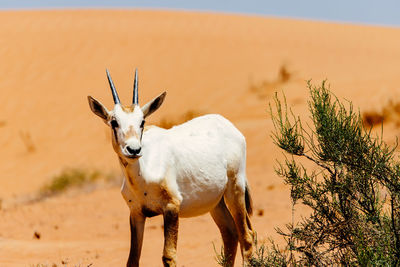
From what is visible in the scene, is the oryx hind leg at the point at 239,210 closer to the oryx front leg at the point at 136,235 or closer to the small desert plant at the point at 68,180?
the oryx front leg at the point at 136,235

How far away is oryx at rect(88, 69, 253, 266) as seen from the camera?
5.02 meters

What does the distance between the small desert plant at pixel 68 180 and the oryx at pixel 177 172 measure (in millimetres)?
10208

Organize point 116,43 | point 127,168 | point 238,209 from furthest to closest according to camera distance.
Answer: point 116,43 → point 238,209 → point 127,168

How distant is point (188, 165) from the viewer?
5496 millimetres

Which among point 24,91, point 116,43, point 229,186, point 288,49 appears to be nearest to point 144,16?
point 116,43

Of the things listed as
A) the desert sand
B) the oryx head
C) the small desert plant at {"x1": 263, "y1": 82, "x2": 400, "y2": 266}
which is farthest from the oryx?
the desert sand

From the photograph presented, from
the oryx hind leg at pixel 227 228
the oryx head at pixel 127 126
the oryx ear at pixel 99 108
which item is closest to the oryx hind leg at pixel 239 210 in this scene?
the oryx hind leg at pixel 227 228

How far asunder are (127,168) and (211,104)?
59.9ft

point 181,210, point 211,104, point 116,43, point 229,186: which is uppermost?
point 116,43

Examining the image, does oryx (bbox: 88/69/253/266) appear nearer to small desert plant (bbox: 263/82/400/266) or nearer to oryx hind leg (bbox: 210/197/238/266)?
oryx hind leg (bbox: 210/197/238/266)

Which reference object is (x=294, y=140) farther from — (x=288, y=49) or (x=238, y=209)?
(x=288, y=49)

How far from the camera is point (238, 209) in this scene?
20.1ft

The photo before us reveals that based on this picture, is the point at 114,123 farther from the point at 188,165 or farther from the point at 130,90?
the point at 130,90

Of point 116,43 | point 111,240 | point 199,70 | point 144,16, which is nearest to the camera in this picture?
point 111,240
